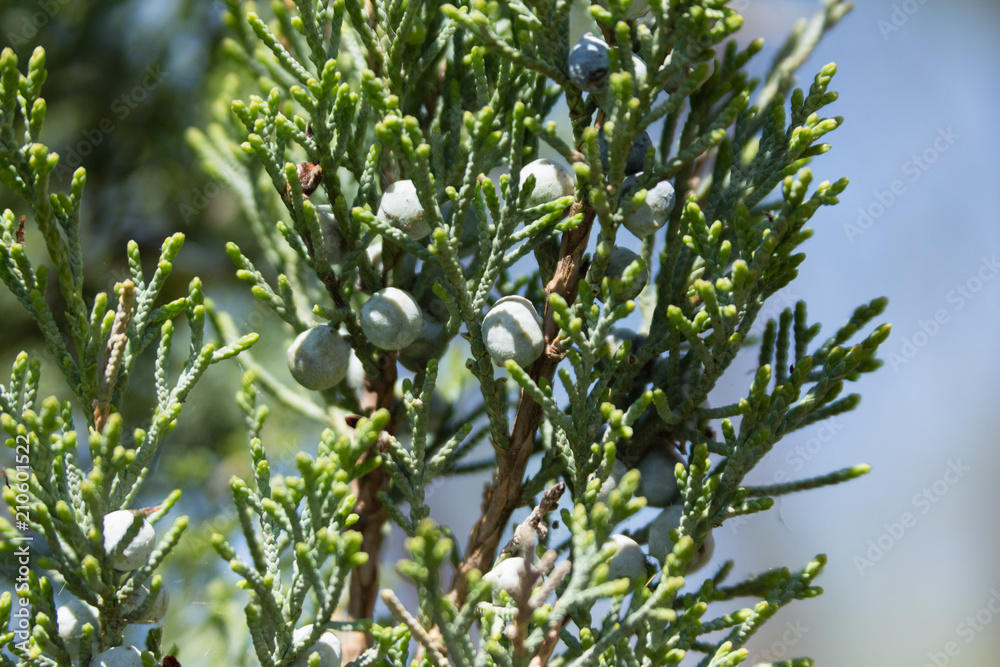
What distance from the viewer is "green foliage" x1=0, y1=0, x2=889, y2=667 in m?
0.79

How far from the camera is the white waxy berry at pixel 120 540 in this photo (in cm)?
82

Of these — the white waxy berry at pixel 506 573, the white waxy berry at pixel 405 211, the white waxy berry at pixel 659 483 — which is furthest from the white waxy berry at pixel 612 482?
the white waxy berry at pixel 405 211

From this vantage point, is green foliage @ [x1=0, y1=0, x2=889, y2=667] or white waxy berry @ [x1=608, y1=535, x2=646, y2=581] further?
white waxy berry @ [x1=608, y1=535, x2=646, y2=581]

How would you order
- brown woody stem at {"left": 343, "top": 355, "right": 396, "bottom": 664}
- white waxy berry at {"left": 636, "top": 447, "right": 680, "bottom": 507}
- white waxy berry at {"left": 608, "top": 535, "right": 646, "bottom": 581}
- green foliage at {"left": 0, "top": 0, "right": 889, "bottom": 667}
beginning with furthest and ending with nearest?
brown woody stem at {"left": 343, "top": 355, "right": 396, "bottom": 664}
white waxy berry at {"left": 636, "top": 447, "right": 680, "bottom": 507}
white waxy berry at {"left": 608, "top": 535, "right": 646, "bottom": 581}
green foliage at {"left": 0, "top": 0, "right": 889, "bottom": 667}

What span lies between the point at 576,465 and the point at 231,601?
102 cm

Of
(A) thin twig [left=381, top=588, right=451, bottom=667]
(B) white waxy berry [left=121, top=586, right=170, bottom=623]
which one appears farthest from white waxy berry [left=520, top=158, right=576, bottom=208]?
(B) white waxy berry [left=121, top=586, right=170, bottom=623]

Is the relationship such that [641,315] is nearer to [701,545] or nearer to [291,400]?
[701,545]

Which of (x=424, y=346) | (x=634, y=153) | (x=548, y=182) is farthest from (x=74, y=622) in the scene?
(x=634, y=153)

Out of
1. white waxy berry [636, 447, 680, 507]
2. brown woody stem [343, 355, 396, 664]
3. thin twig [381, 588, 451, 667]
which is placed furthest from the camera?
brown woody stem [343, 355, 396, 664]

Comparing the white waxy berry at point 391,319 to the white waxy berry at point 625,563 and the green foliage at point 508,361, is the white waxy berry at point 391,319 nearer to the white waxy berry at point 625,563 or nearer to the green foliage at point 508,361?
the green foliage at point 508,361

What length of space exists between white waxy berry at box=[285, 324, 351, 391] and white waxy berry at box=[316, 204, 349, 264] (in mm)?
111

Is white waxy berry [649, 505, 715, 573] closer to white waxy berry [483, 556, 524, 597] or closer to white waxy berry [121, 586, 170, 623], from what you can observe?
white waxy berry [483, 556, 524, 597]

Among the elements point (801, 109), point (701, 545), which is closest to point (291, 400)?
point (701, 545)

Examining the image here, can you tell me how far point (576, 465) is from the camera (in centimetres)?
90
